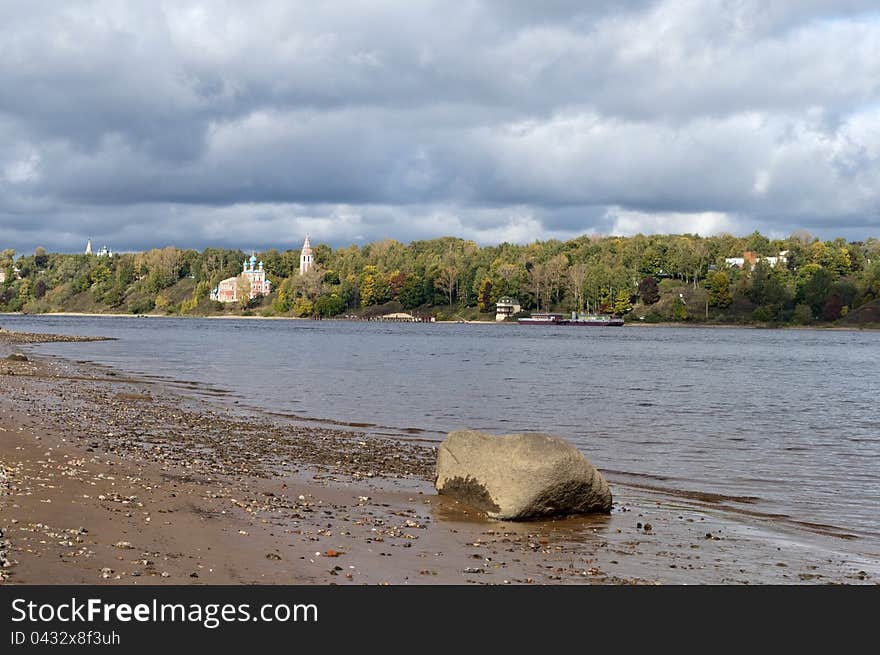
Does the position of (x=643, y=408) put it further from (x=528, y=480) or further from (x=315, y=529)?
(x=315, y=529)

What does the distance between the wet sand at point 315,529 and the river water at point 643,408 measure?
2.65m

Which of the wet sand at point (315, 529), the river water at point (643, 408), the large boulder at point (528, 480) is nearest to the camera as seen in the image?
the wet sand at point (315, 529)

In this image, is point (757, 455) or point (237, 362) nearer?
point (757, 455)

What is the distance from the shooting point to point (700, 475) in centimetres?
2288

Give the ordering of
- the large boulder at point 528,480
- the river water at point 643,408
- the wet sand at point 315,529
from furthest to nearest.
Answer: the river water at point 643,408 < the large boulder at point 528,480 < the wet sand at point 315,529

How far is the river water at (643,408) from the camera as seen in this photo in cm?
2194

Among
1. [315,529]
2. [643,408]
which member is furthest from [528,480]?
[643,408]

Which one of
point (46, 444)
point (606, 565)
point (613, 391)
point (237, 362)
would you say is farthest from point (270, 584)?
point (237, 362)

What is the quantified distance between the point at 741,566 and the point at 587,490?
3.66 m

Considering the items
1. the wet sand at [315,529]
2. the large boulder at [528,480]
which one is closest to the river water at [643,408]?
the wet sand at [315,529]

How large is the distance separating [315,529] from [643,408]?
29.5m

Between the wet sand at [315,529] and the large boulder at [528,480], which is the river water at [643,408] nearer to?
the wet sand at [315,529]
